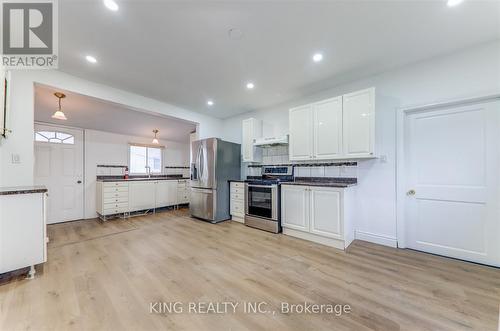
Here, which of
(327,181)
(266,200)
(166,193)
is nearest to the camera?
(327,181)

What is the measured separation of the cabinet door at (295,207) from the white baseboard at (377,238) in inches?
34.7

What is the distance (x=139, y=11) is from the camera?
1736 millimetres

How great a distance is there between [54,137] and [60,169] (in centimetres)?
72

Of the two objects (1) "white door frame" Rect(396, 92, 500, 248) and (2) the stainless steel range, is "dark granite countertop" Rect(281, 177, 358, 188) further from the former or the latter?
(1) "white door frame" Rect(396, 92, 500, 248)

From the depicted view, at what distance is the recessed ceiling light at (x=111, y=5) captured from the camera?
5.35ft

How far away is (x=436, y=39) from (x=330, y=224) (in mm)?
2592

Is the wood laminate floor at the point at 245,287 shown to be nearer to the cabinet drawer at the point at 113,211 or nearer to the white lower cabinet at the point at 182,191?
the cabinet drawer at the point at 113,211

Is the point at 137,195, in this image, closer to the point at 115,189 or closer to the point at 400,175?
the point at 115,189

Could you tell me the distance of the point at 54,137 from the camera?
420 cm

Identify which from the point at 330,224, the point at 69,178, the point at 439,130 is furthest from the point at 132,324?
the point at 69,178

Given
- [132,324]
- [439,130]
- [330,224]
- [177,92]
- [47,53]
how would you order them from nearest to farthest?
[132,324]
[47,53]
[439,130]
[330,224]
[177,92]

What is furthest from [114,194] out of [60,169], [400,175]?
[400,175]

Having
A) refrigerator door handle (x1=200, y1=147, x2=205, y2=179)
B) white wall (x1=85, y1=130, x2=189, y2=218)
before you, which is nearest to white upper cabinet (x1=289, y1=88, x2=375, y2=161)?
refrigerator door handle (x1=200, y1=147, x2=205, y2=179)

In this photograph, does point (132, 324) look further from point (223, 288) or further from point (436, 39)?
point (436, 39)
